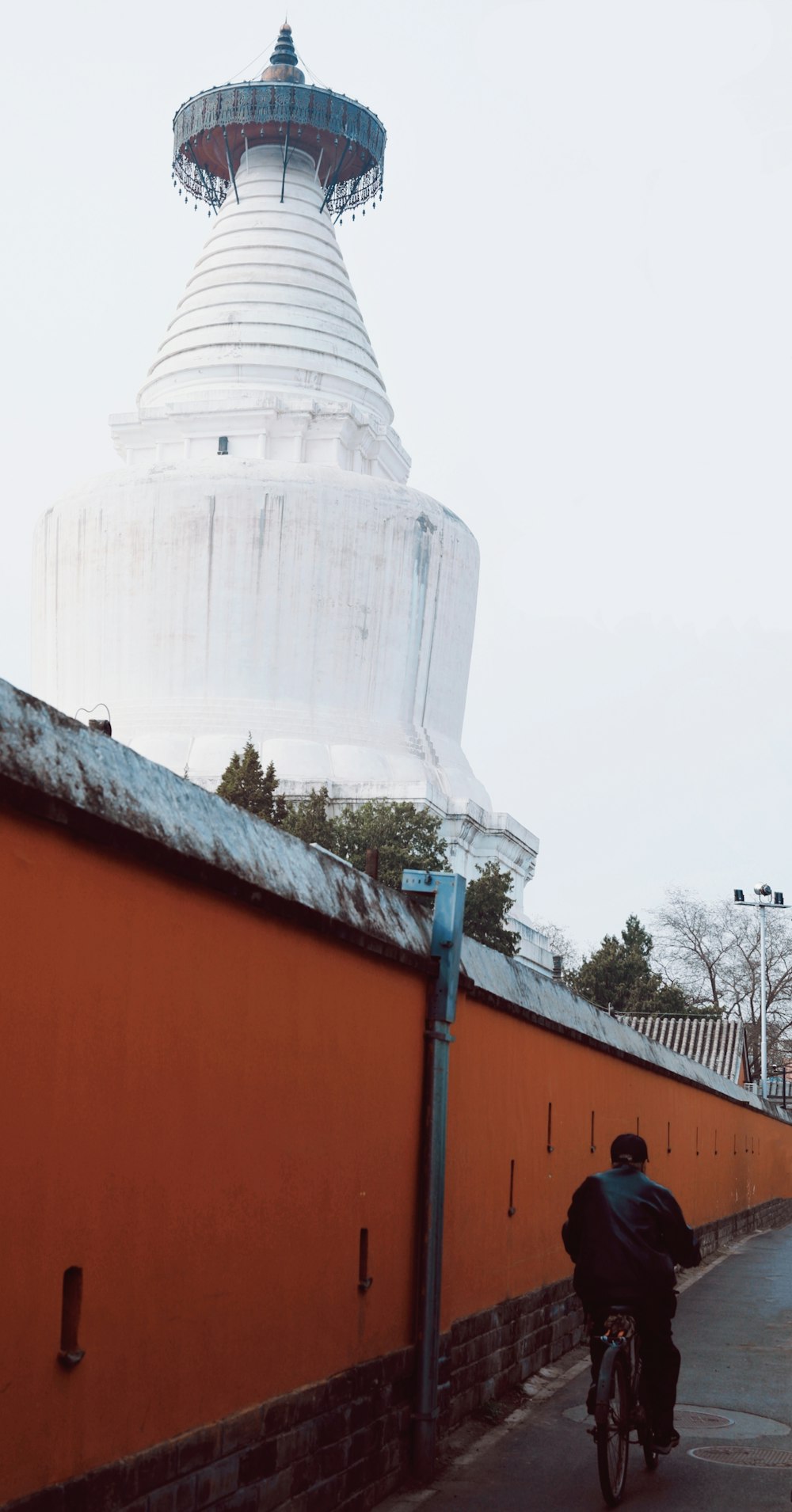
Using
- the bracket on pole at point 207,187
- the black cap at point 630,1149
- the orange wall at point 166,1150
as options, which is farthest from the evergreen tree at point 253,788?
the bracket on pole at point 207,187

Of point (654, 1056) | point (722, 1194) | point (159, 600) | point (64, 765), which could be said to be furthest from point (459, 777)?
point (64, 765)

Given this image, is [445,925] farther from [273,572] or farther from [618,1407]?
[273,572]

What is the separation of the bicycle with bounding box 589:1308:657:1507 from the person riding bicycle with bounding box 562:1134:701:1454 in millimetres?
61

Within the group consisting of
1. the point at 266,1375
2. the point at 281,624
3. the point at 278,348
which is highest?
the point at 278,348

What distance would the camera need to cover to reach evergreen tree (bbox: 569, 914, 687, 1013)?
4453 centimetres

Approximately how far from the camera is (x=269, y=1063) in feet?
18.4

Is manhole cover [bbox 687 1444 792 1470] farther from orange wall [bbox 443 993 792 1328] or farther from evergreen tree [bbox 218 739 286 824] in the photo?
evergreen tree [bbox 218 739 286 824]

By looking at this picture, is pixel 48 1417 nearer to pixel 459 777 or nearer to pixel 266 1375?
pixel 266 1375

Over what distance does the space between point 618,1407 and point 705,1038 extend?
101 feet

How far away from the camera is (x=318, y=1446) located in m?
5.89

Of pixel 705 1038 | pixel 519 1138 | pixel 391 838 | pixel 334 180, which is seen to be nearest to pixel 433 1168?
pixel 519 1138

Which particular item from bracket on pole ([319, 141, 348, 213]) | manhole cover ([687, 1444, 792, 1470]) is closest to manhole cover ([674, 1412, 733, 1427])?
manhole cover ([687, 1444, 792, 1470])

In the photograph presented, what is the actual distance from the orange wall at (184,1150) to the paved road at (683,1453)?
0.62m

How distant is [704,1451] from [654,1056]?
267 inches
